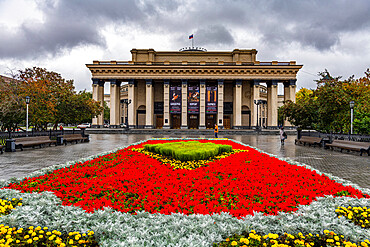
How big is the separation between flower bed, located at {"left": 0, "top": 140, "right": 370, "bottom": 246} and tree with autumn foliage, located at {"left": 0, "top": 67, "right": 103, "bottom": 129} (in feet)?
44.7

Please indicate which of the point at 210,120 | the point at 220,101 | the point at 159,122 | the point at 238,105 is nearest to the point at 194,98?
the point at 220,101

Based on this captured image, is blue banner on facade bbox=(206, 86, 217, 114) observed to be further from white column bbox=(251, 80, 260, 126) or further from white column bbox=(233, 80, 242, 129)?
white column bbox=(251, 80, 260, 126)

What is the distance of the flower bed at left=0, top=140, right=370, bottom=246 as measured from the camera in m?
3.23

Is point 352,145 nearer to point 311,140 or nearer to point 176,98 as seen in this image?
point 311,140

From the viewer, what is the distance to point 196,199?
4.52 m

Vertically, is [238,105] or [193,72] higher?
[193,72]

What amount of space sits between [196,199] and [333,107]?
1729 cm

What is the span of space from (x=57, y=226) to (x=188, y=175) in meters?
3.59

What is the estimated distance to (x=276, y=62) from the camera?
145 feet

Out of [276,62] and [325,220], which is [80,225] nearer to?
[325,220]

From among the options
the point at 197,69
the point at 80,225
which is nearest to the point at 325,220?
the point at 80,225

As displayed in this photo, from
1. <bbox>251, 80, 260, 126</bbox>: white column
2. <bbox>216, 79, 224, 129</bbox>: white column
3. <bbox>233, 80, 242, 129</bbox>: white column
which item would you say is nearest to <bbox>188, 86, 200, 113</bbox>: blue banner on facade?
<bbox>216, 79, 224, 129</bbox>: white column

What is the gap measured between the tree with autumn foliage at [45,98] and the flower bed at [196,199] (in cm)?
1362

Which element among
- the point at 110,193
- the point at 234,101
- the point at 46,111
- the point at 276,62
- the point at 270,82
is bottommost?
the point at 110,193
